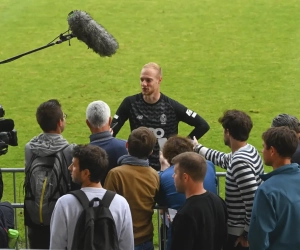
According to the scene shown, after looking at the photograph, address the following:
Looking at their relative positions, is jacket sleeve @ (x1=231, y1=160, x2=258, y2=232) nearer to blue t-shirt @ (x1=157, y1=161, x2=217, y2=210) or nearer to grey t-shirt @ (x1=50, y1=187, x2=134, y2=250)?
blue t-shirt @ (x1=157, y1=161, x2=217, y2=210)

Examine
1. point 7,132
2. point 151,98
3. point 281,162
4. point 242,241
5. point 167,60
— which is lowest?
point 242,241

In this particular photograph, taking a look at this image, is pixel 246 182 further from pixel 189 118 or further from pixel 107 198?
pixel 189 118

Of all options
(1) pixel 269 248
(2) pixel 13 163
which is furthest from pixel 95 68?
(1) pixel 269 248

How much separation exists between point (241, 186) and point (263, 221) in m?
0.61

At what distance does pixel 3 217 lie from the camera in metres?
4.14

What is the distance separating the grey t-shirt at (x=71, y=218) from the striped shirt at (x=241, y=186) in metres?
0.83

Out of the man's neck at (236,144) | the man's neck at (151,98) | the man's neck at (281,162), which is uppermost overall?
the man's neck at (151,98)

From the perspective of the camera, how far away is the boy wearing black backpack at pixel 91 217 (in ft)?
12.2

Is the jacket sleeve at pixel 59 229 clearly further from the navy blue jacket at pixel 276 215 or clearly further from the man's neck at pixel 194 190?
the navy blue jacket at pixel 276 215

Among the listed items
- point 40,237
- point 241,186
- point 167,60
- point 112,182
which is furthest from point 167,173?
point 167,60

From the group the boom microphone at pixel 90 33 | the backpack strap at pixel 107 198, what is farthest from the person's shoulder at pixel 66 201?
the boom microphone at pixel 90 33

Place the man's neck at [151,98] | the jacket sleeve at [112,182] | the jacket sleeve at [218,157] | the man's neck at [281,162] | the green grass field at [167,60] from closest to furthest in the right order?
the man's neck at [281,162], the jacket sleeve at [112,182], the jacket sleeve at [218,157], the man's neck at [151,98], the green grass field at [167,60]

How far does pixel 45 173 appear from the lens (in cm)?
445

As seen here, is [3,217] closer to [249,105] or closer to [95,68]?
[249,105]
